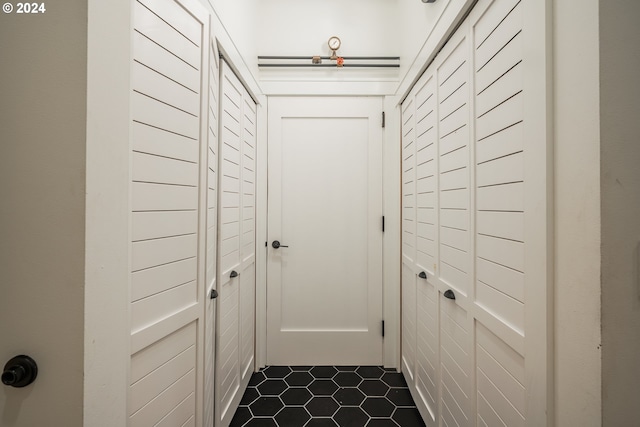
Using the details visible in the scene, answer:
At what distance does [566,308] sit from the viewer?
2.05 feet

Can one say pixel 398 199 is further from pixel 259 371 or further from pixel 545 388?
pixel 259 371

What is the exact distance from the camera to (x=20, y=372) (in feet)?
2.10

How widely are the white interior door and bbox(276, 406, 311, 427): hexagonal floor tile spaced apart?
48 centimetres

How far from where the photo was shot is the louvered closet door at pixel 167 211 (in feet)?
2.71

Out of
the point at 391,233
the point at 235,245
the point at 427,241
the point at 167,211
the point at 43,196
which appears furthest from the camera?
the point at 391,233

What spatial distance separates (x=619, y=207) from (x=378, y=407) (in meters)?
1.70

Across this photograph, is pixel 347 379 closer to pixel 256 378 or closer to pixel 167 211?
pixel 256 378

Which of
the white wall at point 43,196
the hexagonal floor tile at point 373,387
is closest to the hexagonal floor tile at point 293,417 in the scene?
the hexagonal floor tile at point 373,387

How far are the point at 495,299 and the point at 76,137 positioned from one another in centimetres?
128

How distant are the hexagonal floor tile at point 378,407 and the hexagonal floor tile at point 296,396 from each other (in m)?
0.36

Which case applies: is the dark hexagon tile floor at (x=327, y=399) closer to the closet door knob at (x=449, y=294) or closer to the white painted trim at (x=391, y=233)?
the white painted trim at (x=391, y=233)

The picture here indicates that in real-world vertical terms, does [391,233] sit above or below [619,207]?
below

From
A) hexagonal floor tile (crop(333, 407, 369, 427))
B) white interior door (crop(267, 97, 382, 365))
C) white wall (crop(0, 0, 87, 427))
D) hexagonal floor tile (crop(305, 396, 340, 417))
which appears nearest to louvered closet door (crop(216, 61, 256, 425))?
white interior door (crop(267, 97, 382, 365))

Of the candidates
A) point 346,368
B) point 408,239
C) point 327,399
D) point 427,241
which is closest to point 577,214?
point 427,241
